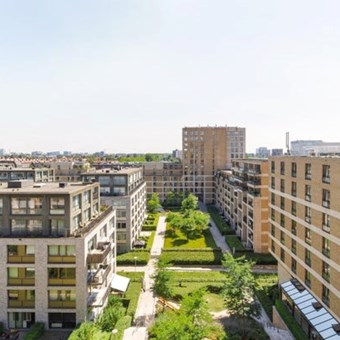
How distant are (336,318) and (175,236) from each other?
50.2 meters

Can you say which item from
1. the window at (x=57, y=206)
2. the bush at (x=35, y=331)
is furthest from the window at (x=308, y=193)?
the bush at (x=35, y=331)

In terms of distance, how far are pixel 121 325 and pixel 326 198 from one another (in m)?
23.4

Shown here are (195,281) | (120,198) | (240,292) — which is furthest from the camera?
(120,198)

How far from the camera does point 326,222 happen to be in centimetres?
3219

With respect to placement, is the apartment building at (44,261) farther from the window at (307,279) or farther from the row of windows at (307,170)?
the row of windows at (307,170)

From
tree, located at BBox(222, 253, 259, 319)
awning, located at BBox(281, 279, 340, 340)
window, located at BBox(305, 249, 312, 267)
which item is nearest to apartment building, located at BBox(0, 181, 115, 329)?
tree, located at BBox(222, 253, 259, 319)

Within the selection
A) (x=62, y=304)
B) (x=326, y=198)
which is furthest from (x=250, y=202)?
(x=62, y=304)

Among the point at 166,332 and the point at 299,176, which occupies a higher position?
the point at 299,176

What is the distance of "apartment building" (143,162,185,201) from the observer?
4924 inches

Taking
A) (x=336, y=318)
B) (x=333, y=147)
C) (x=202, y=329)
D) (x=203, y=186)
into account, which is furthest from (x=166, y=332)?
(x=203, y=186)

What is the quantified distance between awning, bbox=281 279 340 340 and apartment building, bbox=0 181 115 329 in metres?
20.8

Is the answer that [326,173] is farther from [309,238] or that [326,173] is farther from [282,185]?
[282,185]

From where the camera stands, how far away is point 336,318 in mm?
30047

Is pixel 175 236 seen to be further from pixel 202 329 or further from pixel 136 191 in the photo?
pixel 202 329
